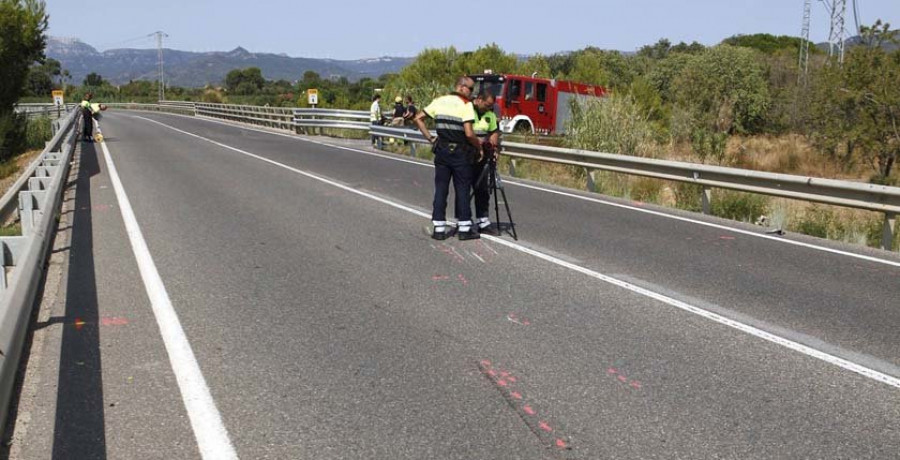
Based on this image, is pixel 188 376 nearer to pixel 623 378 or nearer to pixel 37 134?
pixel 623 378

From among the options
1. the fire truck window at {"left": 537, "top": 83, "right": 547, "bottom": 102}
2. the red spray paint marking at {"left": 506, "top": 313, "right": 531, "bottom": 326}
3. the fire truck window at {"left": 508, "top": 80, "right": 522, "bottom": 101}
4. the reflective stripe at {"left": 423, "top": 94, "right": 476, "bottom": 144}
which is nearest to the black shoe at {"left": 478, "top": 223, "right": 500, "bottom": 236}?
the reflective stripe at {"left": 423, "top": 94, "right": 476, "bottom": 144}

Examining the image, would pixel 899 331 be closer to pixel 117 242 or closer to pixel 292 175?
pixel 117 242

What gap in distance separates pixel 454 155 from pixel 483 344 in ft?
14.4

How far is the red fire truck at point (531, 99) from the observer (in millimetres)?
32875

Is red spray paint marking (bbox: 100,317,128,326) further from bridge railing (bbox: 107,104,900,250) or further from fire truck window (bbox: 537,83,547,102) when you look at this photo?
fire truck window (bbox: 537,83,547,102)

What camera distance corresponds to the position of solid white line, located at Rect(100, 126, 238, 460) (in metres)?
4.11

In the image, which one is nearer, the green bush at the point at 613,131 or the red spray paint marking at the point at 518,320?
the red spray paint marking at the point at 518,320

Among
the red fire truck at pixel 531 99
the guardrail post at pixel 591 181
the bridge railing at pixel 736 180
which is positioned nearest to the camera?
the bridge railing at pixel 736 180

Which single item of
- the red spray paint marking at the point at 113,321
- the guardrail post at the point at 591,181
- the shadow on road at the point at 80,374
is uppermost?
the guardrail post at the point at 591,181

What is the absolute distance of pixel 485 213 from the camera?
10.6 meters

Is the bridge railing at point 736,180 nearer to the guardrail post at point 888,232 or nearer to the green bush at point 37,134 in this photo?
the guardrail post at point 888,232

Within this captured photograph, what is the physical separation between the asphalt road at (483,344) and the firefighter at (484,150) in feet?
2.14

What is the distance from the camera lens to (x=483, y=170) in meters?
10.4

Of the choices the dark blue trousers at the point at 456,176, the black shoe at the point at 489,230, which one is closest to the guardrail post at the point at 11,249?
the dark blue trousers at the point at 456,176
